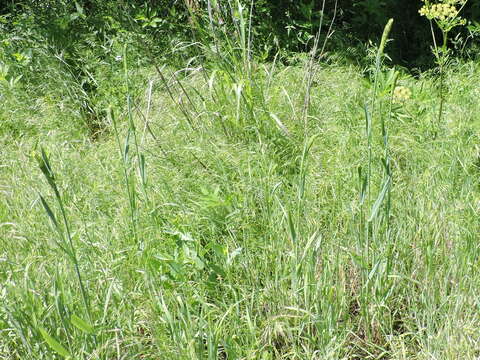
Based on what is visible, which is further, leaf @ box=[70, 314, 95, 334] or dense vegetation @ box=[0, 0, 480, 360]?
dense vegetation @ box=[0, 0, 480, 360]

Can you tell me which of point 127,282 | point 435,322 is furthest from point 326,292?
point 127,282

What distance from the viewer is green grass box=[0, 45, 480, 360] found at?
4.97 feet

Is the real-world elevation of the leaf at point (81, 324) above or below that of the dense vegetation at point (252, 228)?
above

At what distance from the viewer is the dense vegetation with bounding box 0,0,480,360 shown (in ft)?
4.98

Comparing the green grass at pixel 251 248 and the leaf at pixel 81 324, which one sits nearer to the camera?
the leaf at pixel 81 324

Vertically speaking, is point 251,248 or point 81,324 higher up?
point 81,324

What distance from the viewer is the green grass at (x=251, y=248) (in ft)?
4.97

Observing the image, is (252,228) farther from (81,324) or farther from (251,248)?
(81,324)

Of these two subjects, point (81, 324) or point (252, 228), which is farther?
point (252, 228)

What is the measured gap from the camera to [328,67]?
150 inches

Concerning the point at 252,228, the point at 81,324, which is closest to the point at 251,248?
the point at 252,228

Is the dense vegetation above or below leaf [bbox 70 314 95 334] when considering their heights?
below

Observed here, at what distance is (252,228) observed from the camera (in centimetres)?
193

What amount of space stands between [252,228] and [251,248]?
0.30 feet
